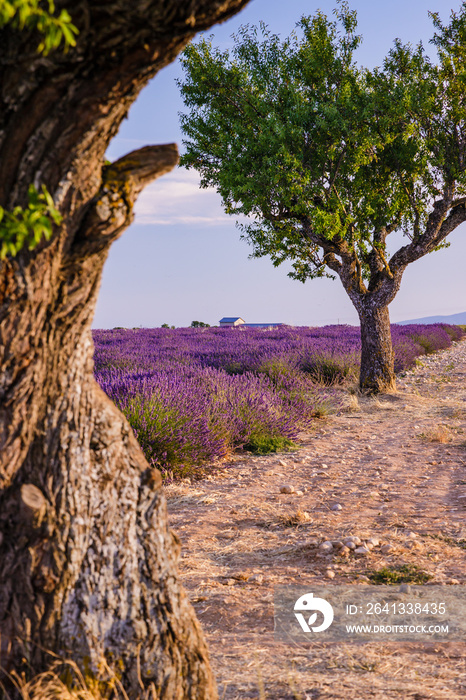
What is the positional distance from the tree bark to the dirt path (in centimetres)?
337

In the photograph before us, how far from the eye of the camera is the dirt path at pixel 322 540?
2830 mm

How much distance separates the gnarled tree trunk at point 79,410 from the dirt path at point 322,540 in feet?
1.99

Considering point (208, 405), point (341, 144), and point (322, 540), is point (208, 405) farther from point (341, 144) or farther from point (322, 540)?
point (341, 144)

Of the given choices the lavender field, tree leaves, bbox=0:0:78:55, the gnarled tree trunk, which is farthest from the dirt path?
tree leaves, bbox=0:0:78:55

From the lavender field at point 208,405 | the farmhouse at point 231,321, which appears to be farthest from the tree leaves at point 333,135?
the farmhouse at point 231,321

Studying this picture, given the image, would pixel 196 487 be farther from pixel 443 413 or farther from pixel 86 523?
pixel 443 413

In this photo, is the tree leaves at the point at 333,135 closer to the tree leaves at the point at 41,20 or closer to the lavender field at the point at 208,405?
the lavender field at the point at 208,405

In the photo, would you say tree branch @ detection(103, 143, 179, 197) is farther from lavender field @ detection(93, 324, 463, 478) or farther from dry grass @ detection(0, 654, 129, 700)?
lavender field @ detection(93, 324, 463, 478)

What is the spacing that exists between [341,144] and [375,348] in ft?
16.2

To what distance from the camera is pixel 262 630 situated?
335 cm

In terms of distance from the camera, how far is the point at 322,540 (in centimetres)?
487

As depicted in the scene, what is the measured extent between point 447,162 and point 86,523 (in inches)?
521

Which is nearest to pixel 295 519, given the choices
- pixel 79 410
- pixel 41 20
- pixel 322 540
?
pixel 322 540

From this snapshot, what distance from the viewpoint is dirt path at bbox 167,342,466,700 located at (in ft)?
9.29
